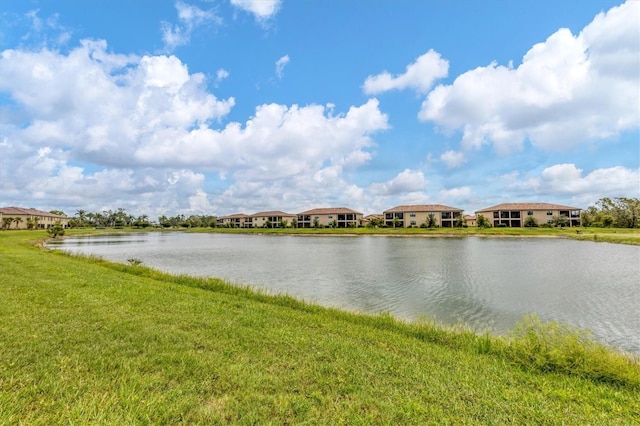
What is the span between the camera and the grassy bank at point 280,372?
382 cm

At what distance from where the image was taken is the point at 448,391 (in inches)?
175

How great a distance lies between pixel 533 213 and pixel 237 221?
104m

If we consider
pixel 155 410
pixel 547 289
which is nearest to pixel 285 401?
pixel 155 410

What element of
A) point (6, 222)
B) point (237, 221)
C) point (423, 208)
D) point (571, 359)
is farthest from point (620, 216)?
point (6, 222)

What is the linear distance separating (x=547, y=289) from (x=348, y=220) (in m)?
91.2

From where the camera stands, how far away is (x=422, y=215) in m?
93.0

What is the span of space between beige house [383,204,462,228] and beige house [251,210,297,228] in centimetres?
3756

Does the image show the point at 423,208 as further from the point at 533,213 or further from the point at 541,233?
the point at 541,233

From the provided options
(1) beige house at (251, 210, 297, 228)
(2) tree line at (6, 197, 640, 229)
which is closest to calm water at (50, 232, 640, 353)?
(2) tree line at (6, 197, 640, 229)

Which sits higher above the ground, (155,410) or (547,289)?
(155,410)

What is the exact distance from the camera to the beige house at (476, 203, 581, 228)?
86062mm

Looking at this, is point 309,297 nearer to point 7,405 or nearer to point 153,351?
point 153,351

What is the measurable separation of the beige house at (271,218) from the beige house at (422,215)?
3756 centimetres

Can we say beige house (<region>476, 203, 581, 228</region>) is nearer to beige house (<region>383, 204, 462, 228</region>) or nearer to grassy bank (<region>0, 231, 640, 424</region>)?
beige house (<region>383, 204, 462, 228</region>)
